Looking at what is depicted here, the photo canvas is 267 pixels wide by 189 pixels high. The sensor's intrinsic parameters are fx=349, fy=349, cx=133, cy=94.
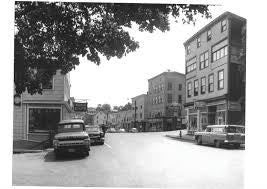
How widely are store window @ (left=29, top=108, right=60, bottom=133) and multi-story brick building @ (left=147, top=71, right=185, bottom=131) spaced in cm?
895

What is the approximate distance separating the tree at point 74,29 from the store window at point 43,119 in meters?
2.85

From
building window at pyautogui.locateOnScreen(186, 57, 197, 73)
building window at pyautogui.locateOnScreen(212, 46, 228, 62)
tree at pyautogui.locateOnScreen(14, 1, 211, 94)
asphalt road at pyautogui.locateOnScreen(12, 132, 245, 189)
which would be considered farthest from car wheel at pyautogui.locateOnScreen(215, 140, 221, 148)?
tree at pyautogui.locateOnScreen(14, 1, 211, 94)

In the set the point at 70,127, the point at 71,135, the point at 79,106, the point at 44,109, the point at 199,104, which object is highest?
the point at 199,104

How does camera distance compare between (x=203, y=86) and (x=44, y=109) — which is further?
(x=203, y=86)

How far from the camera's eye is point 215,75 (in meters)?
17.5

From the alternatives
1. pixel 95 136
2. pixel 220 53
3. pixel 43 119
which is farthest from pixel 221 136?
pixel 43 119

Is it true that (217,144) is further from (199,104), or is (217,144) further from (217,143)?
(199,104)

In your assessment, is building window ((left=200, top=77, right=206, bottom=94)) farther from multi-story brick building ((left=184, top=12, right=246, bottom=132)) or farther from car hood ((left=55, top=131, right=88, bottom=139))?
car hood ((left=55, top=131, right=88, bottom=139))

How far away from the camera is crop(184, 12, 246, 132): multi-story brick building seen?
13.3 metres

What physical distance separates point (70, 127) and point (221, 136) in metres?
7.25

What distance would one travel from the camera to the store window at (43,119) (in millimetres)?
14203

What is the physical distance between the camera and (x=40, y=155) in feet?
48.8
